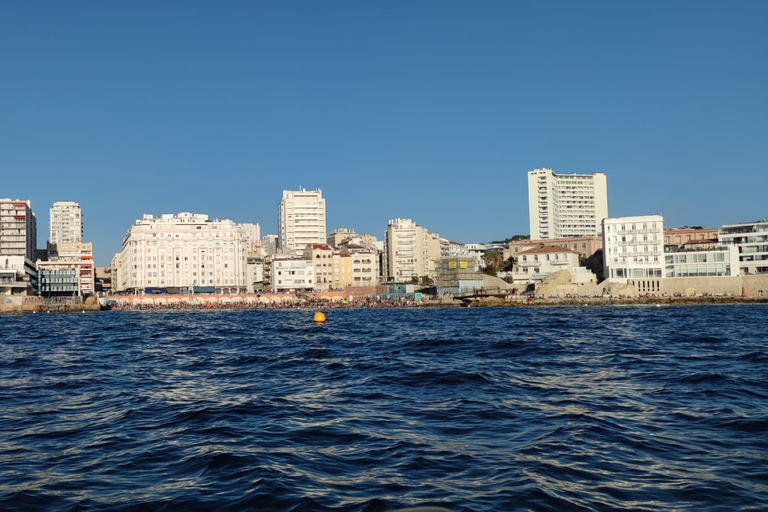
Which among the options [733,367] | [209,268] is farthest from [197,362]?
[209,268]

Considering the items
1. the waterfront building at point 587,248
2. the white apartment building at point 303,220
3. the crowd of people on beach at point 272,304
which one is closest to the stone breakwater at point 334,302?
the crowd of people on beach at point 272,304

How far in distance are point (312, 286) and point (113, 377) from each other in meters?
117

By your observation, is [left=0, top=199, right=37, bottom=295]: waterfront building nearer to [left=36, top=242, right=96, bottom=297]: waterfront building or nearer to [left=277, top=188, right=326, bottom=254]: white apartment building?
[left=36, top=242, right=96, bottom=297]: waterfront building

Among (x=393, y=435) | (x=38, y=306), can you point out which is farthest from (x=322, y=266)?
(x=393, y=435)

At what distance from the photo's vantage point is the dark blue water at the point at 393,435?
25.7 ft

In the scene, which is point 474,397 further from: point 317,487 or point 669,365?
point 669,365

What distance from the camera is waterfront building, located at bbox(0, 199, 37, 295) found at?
Result: 381 feet

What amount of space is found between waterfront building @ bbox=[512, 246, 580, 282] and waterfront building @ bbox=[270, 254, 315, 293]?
145 feet

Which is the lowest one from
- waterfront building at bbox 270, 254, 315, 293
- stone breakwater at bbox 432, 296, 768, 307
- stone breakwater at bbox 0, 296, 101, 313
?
stone breakwater at bbox 432, 296, 768, 307

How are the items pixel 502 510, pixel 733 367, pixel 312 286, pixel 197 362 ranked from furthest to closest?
pixel 312 286 → pixel 197 362 → pixel 733 367 → pixel 502 510

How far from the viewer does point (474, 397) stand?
48.0 feet

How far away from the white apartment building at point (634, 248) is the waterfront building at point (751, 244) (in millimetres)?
13227

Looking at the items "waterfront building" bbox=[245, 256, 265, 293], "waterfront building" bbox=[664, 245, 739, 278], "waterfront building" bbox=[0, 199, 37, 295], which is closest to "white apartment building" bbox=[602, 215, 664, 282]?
"waterfront building" bbox=[664, 245, 739, 278]

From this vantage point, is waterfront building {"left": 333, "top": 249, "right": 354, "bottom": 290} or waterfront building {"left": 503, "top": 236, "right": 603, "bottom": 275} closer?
waterfront building {"left": 503, "top": 236, "right": 603, "bottom": 275}
